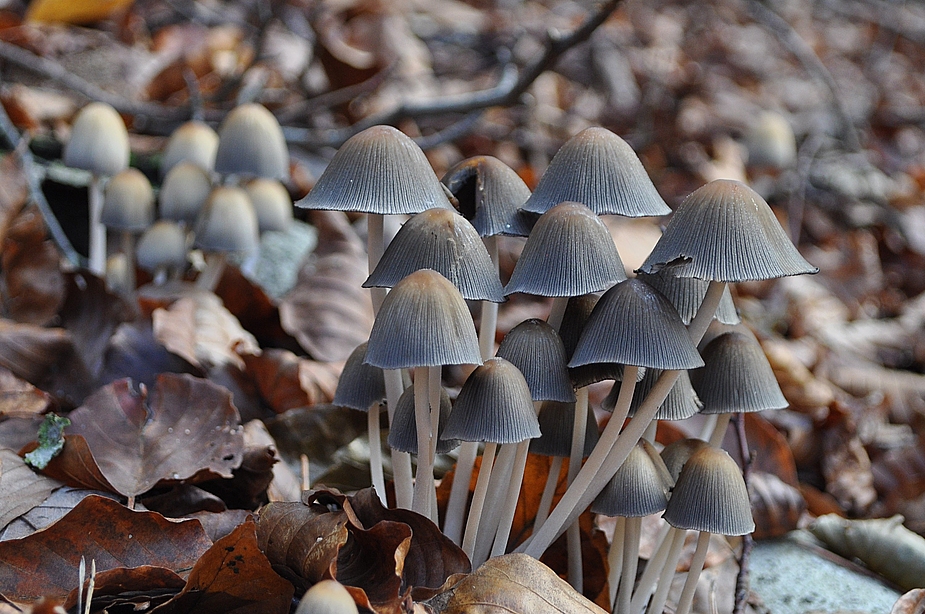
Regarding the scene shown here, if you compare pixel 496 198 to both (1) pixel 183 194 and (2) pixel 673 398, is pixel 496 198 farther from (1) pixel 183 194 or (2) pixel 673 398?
(1) pixel 183 194

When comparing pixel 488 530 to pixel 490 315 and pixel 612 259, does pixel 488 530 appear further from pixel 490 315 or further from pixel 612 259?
pixel 612 259

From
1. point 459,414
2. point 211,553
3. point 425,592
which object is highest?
point 459,414

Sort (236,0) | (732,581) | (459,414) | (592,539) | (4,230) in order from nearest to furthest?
1. (459,414)
2. (592,539)
3. (732,581)
4. (4,230)
5. (236,0)

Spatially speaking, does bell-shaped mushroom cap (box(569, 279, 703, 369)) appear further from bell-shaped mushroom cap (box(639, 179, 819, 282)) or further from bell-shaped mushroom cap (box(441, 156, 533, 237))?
bell-shaped mushroom cap (box(441, 156, 533, 237))

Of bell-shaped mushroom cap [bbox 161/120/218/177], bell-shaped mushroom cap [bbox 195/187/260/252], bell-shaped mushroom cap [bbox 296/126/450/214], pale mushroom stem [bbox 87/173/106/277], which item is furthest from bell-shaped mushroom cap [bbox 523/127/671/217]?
pale mushroom stem [bbox 87/173/106/277]

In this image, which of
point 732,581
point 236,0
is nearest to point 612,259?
point 732,581
